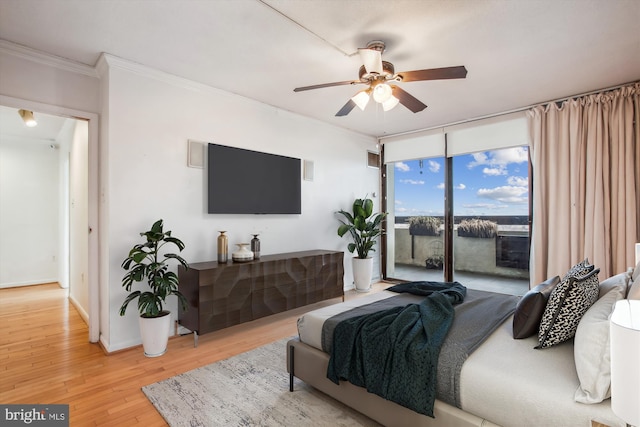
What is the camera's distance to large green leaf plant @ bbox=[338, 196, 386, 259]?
16.7ft

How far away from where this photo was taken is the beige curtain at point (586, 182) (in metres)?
3.45

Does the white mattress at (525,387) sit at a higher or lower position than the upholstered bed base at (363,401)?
higher

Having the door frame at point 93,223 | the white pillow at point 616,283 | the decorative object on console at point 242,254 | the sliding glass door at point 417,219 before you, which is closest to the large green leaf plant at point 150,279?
the door frame at point 93,223

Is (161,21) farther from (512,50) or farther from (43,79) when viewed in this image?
(512,50)

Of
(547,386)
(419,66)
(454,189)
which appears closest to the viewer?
(547,386)

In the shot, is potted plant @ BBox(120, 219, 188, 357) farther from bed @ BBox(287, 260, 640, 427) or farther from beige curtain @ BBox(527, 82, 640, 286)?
beige curtain @ BBox(527, 82, 640, 286)

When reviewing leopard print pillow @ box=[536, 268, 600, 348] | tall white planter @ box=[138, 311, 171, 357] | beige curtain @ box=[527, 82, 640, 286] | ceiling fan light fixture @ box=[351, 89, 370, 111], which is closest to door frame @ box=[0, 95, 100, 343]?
tall white planter @ box=[138, 311, 171, 357]

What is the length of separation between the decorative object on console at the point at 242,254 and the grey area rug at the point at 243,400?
3.58ft

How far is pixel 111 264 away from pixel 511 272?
5.01m

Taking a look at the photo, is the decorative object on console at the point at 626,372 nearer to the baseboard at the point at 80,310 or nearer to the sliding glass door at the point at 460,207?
the sliding glass door at the point at 460,207

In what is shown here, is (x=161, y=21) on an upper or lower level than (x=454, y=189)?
upper

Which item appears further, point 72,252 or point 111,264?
point 72,252

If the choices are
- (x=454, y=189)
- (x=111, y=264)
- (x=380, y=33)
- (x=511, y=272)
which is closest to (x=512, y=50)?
(x=380, y=33)

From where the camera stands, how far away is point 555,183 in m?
3.91
